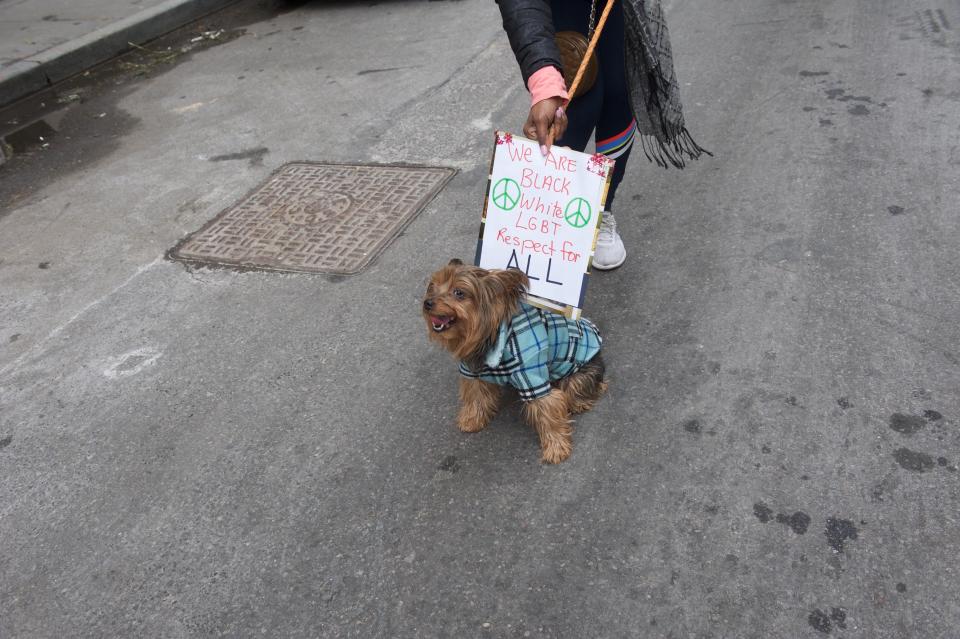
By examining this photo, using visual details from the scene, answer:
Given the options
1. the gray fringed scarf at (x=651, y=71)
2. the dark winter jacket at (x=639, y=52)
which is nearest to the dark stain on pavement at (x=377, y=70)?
the dark winter jacket at (x=639, y=52)

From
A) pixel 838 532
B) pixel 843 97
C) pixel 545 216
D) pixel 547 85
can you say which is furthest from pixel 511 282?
pixel 843 97

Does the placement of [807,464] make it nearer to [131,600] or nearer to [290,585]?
[290,585]

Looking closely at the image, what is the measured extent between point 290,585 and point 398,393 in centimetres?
102

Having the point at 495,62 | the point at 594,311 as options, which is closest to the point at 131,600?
the point at 594,311

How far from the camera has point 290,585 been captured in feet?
7.99

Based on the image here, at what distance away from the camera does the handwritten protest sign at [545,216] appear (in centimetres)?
264

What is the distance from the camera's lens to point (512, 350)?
256 cm

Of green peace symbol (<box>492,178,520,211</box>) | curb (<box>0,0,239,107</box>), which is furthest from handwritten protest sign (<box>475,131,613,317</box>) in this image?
curb (<box>0,0,239,107</box>)

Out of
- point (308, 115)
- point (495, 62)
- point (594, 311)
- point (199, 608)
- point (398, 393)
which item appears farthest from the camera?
point (495, 62)

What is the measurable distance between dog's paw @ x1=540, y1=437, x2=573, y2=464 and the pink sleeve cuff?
4.25 ft

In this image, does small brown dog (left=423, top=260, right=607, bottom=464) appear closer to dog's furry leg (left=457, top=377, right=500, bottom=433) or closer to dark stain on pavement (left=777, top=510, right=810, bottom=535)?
dog's furry leg (left=457, top=377, right=500, bottom=433)

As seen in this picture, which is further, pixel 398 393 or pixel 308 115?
pixel 308 115

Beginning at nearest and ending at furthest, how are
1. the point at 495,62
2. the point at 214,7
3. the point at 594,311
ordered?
the point at 594,311 → the point at 495,62 → the point at 214,7

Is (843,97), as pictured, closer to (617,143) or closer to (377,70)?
(617,143)
